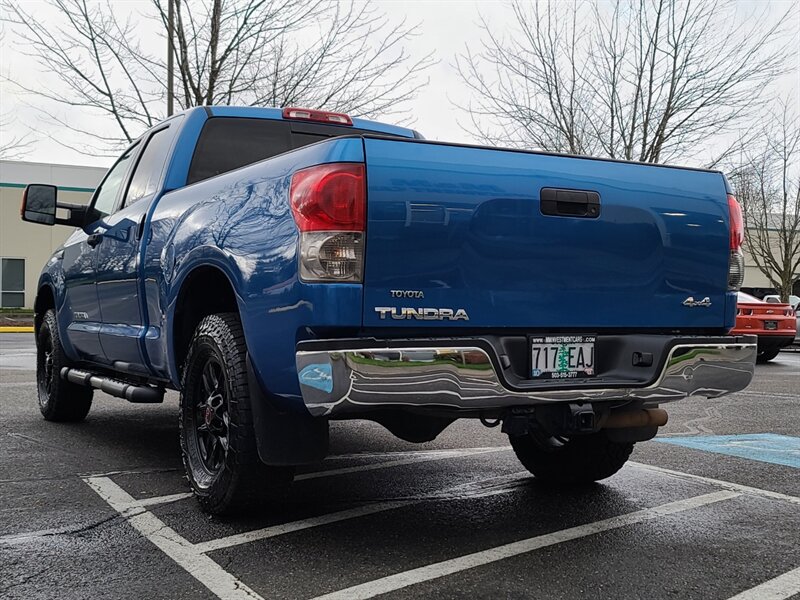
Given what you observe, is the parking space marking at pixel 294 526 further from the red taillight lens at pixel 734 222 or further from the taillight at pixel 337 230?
the red taillight lens at pixel 734 222

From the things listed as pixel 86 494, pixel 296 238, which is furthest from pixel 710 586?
pixel 86 494

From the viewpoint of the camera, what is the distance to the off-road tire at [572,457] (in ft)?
15.1

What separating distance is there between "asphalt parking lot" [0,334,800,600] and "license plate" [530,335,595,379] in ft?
2.36

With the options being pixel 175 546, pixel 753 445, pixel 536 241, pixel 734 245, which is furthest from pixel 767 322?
pixel 175 546

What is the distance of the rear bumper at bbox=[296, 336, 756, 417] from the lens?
10.2 ft

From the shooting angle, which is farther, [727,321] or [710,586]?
[727,321]

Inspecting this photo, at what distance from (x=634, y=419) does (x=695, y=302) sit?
1.94 feet

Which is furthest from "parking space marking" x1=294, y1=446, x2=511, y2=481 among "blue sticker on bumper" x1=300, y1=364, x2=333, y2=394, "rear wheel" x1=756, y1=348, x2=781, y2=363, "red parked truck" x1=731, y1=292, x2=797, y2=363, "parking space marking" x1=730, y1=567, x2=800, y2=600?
"rear wheel" x1=756, y1=348, x2=781, y2=363

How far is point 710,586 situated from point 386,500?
1706 mm

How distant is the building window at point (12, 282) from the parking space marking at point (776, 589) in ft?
108

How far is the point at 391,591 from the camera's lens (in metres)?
3.04

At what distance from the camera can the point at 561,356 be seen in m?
3.57

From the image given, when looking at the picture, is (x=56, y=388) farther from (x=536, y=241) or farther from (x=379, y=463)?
(x=536, y=241)

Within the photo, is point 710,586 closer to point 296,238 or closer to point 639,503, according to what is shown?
point 639,503
